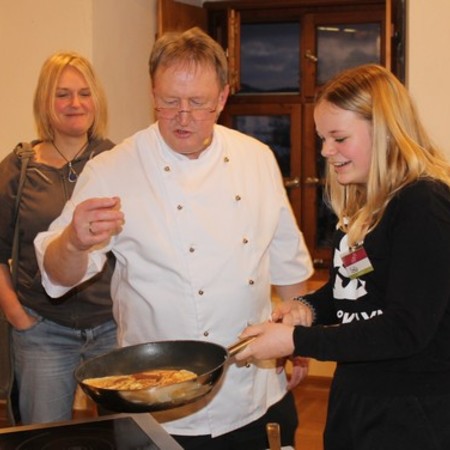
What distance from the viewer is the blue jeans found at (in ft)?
7.23

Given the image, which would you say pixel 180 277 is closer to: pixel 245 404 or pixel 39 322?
pixel 245 404

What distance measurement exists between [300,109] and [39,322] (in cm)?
379

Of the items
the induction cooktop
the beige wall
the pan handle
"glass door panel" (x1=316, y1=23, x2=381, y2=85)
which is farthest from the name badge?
"glass door panel" (x1=316, y1=23, x2=381, y2=85)

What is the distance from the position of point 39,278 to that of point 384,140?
117cm

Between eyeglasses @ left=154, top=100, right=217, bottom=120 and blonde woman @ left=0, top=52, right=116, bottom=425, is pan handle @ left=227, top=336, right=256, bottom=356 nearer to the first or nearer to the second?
eyeglasses @ left=154, top=100, right=217, bottom=120

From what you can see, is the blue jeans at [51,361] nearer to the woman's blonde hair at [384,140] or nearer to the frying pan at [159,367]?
the frying pan at [159,367]

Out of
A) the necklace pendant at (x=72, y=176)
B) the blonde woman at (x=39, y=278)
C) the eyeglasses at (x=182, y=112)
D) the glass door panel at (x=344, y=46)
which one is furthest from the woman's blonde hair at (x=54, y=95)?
the glass door panel at (x=344, y=46)

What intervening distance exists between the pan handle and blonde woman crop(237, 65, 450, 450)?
0.01 metres

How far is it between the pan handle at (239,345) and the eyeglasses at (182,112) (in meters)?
0.49

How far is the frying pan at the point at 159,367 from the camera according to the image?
1342mm

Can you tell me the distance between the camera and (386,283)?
1455 mm

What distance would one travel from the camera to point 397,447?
145 centimetres

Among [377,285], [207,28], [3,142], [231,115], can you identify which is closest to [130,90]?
[3,142]

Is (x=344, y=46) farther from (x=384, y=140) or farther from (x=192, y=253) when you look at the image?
(x=384, y=140)
